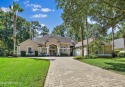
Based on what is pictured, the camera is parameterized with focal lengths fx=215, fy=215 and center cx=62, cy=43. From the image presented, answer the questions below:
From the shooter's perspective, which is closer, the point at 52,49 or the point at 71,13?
the point at 71,13

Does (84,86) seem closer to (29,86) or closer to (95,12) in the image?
(29,86)

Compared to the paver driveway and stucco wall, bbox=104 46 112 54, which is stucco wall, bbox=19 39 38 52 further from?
the paver driveway

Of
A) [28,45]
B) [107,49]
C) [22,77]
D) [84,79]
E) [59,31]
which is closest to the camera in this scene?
[84,79]

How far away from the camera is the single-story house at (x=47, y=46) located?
56125mm

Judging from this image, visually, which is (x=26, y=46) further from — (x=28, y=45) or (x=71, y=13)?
(x=71, y=13)

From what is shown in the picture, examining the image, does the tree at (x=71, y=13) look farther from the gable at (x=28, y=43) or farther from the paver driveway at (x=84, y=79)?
the gable at (x=28, y=43)

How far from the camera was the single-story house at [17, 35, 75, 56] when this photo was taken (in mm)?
56125

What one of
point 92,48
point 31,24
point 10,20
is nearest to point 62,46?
point 92,48

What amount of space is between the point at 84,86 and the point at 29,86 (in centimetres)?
226

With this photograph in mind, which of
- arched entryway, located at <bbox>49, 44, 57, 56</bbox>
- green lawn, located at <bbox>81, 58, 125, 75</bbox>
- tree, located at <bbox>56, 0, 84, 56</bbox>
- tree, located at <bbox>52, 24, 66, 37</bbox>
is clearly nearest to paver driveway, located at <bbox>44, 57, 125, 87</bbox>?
green lawn, located at <bbox>81, 58, 125, 75</bbox>

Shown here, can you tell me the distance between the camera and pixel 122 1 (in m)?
17.4

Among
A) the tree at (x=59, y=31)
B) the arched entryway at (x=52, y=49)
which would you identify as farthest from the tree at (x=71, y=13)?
the tree at (x=59, y=31)

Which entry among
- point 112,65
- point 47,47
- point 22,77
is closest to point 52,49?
point 47,47

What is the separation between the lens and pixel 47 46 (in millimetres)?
57844
